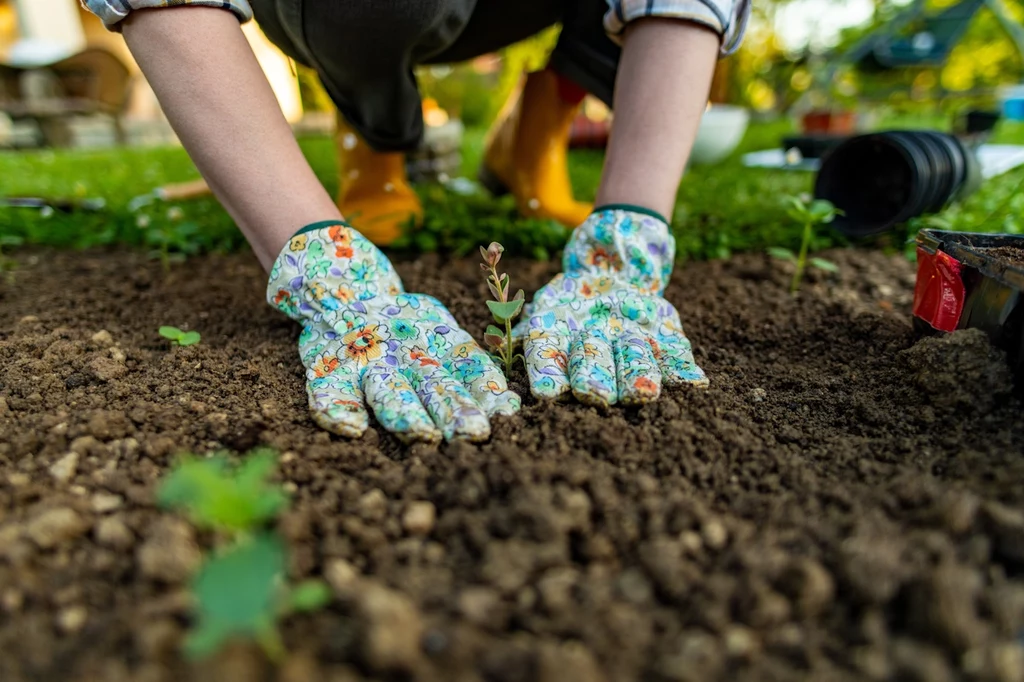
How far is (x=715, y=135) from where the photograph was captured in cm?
327

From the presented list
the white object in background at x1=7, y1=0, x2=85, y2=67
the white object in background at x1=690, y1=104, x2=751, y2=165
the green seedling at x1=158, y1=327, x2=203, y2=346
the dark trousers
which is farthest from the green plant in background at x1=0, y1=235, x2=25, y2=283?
the white object in background at x1=7, y1=0, x2=85, y2=67

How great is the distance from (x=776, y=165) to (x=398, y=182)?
6.80 ft

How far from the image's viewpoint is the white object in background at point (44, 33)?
21.6 feet

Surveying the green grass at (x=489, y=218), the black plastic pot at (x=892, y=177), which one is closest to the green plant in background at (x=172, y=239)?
the green grass at (x=489, y=218)

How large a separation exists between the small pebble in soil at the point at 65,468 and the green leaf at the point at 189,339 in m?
0.38

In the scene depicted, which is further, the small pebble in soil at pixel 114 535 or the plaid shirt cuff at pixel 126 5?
the plaid shirt cuff at pixel 126 5

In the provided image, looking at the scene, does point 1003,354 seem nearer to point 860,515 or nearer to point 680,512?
point 860,515

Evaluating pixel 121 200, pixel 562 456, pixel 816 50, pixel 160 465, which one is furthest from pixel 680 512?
pixel 816 50

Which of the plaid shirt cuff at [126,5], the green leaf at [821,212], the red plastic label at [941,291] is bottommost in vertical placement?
the red plastic label at [941,291]

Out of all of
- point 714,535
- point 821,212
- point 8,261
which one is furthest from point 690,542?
point 8,261

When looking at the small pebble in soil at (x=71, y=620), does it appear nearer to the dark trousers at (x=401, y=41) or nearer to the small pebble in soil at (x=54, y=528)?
the small pebble in soil at (x=54, y=528)

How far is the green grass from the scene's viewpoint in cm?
186

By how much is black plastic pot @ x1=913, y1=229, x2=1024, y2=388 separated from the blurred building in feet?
21.1

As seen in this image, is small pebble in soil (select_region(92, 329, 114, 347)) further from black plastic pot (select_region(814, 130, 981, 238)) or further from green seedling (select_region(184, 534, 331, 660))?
black plastic pot (select_region(814, 130, 981, 238))
